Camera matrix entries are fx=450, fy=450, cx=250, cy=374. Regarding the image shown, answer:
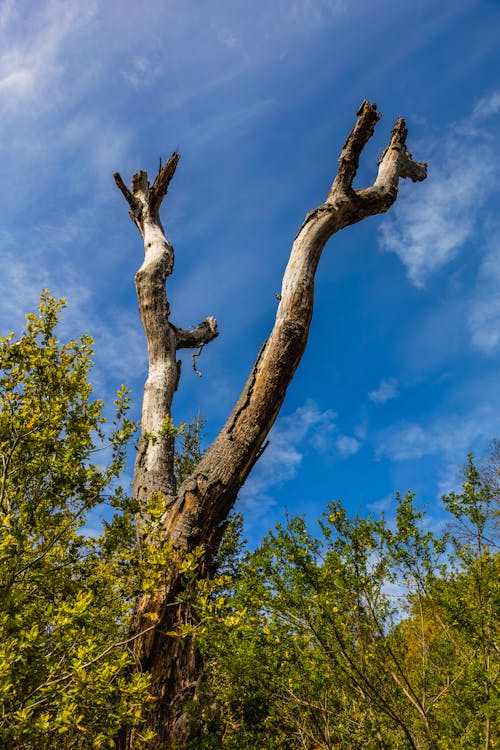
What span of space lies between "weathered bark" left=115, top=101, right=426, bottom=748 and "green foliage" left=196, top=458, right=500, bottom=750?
0.31 metres

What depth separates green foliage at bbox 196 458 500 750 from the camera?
10.7 feet

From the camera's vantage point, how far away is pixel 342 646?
10.4 ft

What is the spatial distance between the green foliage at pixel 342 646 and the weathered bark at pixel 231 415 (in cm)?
31

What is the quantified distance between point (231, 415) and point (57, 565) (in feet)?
6.20

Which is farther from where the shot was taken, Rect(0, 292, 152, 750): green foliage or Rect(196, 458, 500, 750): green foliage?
Rect(196, 458, 500, 750): green foliage

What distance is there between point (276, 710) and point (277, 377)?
2702 mm

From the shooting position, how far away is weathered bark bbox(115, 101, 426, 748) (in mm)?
3357

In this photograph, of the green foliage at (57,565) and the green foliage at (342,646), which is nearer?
the green foliage at (57,565)

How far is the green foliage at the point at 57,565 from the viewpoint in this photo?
6.83 feet

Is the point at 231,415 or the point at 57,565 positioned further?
the point at 231,415

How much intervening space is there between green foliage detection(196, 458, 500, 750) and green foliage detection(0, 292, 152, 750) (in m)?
0.80

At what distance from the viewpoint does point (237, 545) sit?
1094 cm

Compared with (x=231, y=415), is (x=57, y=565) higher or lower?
lower

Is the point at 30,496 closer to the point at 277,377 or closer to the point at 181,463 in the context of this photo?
the point at 277,377
